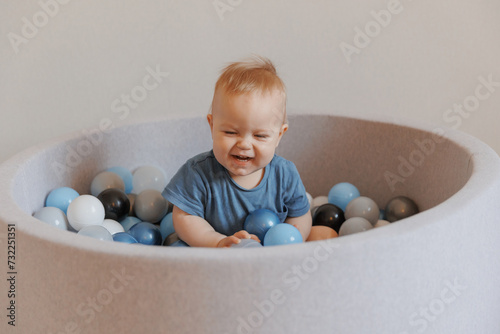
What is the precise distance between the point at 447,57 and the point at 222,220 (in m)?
1.11

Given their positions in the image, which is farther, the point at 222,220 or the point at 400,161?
the point at 400,161

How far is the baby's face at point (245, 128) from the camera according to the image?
1.28 meters

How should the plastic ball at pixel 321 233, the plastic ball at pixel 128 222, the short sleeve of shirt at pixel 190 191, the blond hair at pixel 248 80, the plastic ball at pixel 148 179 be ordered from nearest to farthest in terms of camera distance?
the blond hair at pixel 248 80 < the short sleeve of shirt at pixel 190 191 < the plastic ball at pixel 321 233 < the plastic ball at pixel 128 222 < the plastic ball at pixel 148 179

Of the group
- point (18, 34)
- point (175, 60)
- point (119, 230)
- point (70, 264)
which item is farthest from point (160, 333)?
point (18, 34)

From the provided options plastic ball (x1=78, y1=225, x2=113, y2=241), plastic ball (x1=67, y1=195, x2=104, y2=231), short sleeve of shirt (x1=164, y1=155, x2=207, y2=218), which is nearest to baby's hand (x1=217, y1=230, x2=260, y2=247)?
short sleeve of shirt (x1=164, y1=155, x2=207, y2=218)

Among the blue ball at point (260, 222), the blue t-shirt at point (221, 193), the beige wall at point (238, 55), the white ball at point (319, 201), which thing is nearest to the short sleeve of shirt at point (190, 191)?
the blue t-shirt at point (221, 193)

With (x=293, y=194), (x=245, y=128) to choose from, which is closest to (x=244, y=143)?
(x=245, y=128)

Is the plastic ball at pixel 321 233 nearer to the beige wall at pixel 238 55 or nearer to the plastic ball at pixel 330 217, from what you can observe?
the plastic ball at pixel 330 217

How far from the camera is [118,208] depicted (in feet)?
5.27

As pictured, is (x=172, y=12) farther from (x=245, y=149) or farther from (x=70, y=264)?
(x=70, y=264)

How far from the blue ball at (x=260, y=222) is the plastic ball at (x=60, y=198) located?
465 mm

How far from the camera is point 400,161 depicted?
1677 mm

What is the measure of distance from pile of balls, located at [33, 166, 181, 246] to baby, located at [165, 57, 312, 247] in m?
0.15

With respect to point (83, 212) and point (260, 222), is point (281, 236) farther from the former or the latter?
point (83, 212)
